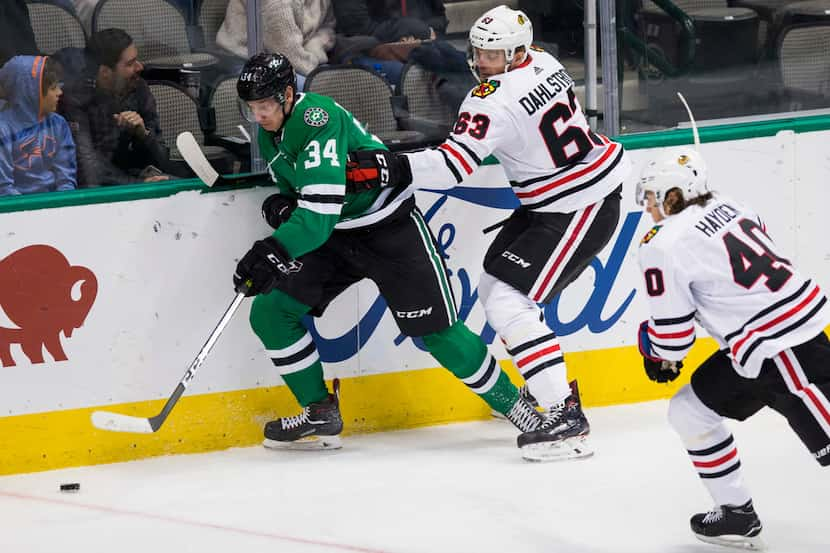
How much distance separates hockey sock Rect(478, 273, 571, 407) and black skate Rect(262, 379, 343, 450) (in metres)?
0.59

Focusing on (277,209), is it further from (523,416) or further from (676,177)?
(676,177)

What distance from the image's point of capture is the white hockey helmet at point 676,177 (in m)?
3.47

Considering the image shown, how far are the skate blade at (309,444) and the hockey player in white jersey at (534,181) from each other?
2.01 feet

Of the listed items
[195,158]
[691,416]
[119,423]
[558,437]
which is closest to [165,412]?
[119,423]

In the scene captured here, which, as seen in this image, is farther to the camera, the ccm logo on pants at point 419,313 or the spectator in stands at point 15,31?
the ccm logo on pants at point 419,313

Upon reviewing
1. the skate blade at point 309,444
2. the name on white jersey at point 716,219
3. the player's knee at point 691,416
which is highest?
the name on white jersey at point 716,219

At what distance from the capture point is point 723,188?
195 inches

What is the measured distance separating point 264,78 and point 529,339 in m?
1.12

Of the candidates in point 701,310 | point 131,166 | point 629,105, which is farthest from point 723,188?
point 131,166

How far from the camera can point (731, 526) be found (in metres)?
3.70

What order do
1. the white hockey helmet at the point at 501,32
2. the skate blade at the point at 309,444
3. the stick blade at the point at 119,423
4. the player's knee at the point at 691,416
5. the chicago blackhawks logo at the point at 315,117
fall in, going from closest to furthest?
the player's knee at the point at 691,416, the stick blade at the point at 119,423, the chicago blackhawks logo at the point at 315,117, the white hockey helmet at the point at 501,32, the skate blade at the point at 309,444

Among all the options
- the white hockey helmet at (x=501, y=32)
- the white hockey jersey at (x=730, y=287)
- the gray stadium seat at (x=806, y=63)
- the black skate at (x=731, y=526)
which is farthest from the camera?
the gray stadium seat at (x=806, y=63)

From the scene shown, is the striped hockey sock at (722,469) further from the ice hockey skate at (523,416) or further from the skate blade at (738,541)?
the ice hockey skate at (523,416)

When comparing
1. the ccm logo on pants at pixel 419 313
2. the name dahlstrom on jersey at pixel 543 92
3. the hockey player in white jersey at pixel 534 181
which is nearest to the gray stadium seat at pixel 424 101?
the hockey player in white jersey at pixel 534 181
